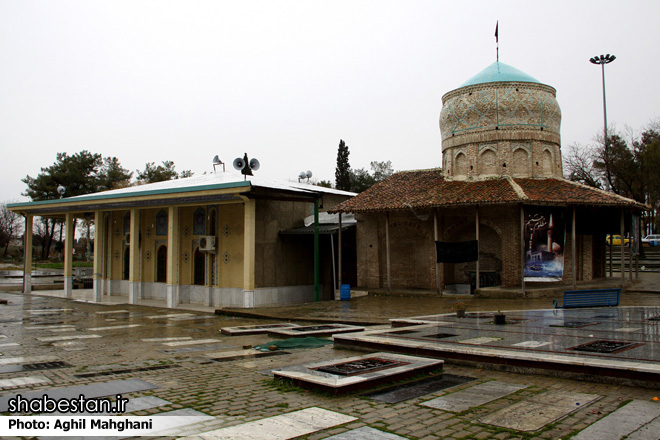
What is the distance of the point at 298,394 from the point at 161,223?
827 inches

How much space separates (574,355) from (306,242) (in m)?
17.3

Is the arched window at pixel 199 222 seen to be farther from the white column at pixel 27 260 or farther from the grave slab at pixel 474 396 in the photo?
the grave slab at pixel 474 396

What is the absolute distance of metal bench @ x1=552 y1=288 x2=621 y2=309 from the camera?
48.2ft

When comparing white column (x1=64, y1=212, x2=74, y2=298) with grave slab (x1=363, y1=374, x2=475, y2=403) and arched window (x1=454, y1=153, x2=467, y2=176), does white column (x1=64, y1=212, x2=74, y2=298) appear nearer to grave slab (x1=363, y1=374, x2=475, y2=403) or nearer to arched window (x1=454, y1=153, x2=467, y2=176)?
arched window (x1=454, y1=153, x2=467, y2=176)

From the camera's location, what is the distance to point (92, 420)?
18.8 feet

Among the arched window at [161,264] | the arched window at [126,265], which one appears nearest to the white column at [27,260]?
the arched window at [126,265]

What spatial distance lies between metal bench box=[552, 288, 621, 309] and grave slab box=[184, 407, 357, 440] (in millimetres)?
10937

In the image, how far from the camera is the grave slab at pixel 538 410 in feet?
18.0

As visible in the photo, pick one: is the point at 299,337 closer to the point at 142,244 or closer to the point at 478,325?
the point at 478,325

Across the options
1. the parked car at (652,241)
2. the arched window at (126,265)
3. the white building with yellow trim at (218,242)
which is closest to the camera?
the white building with yellow trim at (218,242)

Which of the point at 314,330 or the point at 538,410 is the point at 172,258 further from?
the point at 538,410

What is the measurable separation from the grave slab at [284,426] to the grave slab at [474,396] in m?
1.23

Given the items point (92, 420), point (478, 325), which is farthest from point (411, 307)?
point (92, 420)

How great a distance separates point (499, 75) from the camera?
24406mm
